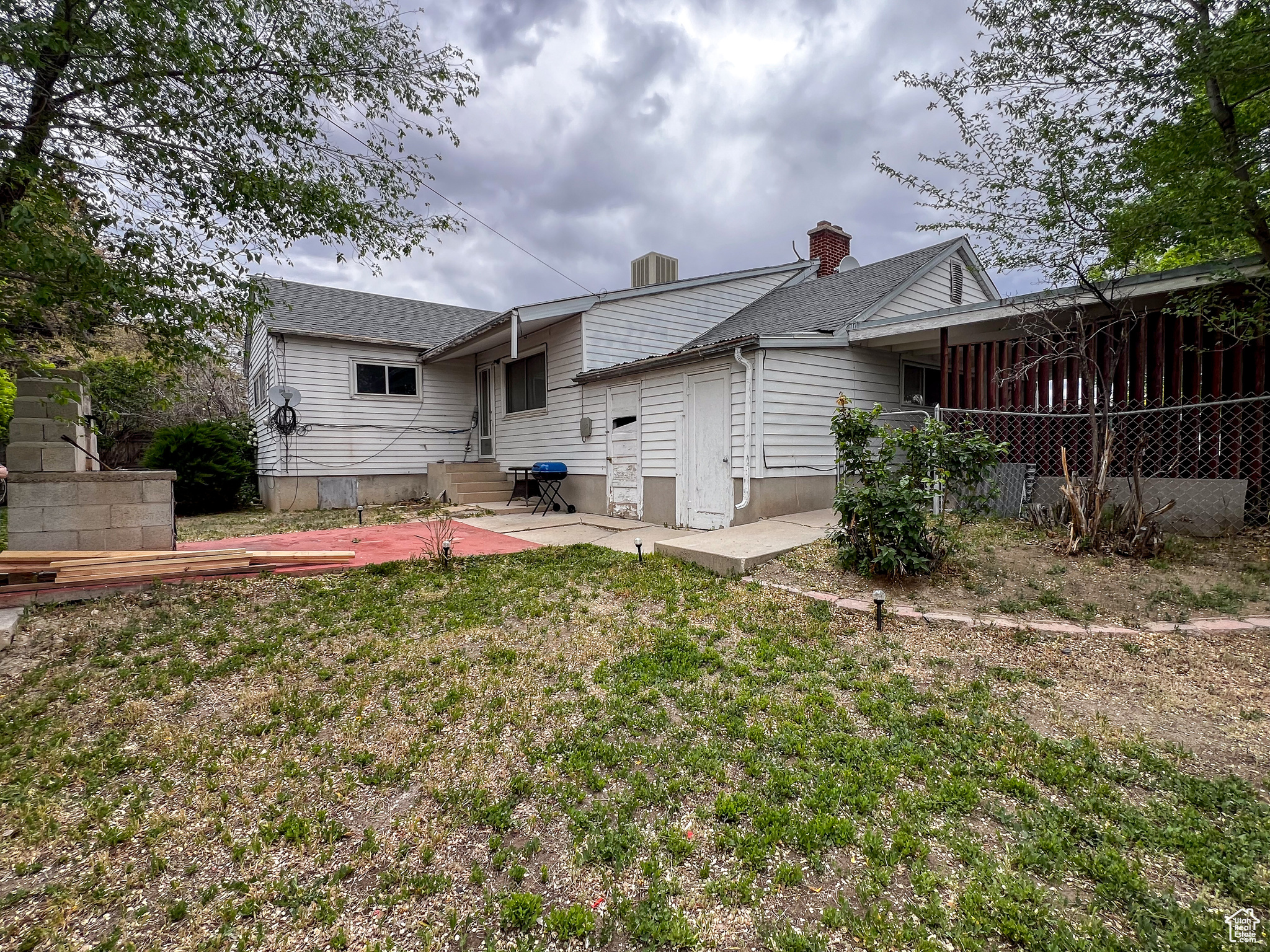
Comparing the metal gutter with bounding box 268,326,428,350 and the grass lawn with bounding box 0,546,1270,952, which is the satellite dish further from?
the grass lawn with bounding box 0,546,1270,952

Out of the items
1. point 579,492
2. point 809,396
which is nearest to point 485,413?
point 579,492

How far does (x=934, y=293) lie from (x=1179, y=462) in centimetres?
531

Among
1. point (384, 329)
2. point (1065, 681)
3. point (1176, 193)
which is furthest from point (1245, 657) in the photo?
point (384, 329)

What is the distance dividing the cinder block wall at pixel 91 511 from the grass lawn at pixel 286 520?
3742mm

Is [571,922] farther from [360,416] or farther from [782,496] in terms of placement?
[360,416]

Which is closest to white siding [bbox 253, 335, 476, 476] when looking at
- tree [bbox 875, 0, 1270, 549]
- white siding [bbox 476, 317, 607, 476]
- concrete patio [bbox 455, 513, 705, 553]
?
white siding [bbox 476, 317, 607, 476]

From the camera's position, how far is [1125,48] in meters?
5.13

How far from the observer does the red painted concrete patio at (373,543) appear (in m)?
6.66

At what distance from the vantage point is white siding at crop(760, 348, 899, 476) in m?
7.52

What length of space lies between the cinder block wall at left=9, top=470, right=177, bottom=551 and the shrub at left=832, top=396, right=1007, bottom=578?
20.6ft

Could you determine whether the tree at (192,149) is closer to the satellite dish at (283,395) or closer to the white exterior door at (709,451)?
the white exterior door at (709,451)

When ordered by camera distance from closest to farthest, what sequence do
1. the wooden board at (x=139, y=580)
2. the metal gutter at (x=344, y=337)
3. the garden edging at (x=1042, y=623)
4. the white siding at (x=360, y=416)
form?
the garden edging at (x=1042, y=623)
the wooden board at (x=139, y=580)
the metal gutter at (x=344, y=337)
the white siding at (x=360, y=416)

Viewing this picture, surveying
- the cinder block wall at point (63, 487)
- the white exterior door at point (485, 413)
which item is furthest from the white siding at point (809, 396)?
the white exterior door at point (485, 413)

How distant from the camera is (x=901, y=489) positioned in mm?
4734
